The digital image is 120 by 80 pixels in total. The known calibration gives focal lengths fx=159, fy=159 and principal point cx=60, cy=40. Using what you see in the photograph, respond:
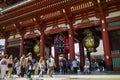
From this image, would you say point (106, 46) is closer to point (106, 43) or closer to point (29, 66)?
point (106, 43)

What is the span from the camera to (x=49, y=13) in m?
13.8

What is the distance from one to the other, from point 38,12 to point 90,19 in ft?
17.0

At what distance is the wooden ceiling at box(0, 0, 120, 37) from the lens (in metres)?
9.31

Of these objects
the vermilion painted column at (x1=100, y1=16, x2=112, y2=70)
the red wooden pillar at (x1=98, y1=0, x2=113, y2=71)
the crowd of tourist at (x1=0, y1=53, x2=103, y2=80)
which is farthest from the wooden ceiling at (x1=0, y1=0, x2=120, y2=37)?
the crowd of tourist at (x1=0, y1=53, x2=103, y2=80)

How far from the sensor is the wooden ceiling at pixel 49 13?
9312 mm

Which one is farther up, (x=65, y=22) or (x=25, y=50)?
(x=65, y=22)

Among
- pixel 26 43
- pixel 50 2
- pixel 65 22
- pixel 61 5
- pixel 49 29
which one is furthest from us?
pixel 26 43

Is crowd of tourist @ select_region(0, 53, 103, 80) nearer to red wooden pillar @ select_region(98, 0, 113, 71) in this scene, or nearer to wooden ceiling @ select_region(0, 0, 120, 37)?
red wooden pillar @ select_region(98, 0, 113, 71)

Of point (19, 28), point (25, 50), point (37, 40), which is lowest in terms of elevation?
point (25, 50)

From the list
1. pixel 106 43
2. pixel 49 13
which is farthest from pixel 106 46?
pixel 49 13

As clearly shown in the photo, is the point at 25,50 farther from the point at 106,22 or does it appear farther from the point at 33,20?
the point at 106,22

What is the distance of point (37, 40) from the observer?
57.7 ft

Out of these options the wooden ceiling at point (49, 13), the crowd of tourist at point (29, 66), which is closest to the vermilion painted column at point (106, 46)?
the wooden ceiling at point (49, 13)

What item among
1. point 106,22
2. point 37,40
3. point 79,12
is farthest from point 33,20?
point 106,22
